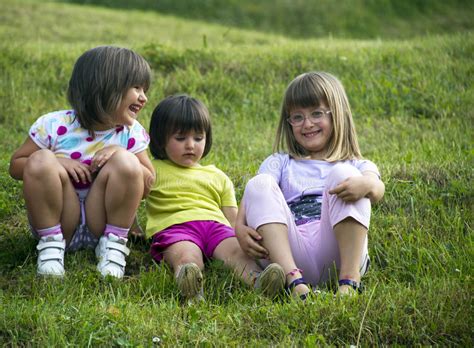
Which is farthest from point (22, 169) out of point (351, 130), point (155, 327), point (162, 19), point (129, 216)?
point (162, 19)

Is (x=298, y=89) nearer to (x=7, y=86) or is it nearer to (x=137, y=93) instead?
(x=137, y=93)

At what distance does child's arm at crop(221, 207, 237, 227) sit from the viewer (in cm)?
399

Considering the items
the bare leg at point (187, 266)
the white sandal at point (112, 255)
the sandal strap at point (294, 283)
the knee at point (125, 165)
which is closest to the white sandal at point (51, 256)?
the white sandal at point (112, 255)

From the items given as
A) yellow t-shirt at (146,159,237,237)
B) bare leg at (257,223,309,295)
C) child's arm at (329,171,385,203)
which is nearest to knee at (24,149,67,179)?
yellow t-shirt at (146,159,237,237)

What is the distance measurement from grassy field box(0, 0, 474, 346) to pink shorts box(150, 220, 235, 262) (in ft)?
0.41

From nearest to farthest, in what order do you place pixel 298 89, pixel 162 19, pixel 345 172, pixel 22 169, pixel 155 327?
pixel 155 327 < pixel 345 172 < pixel 22 169 < pixel 298 89 < pixel 162 19

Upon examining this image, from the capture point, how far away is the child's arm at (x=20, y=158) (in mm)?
3570

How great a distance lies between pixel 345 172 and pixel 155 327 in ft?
3.86

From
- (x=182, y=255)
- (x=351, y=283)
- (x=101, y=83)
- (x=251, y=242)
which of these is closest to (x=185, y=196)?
(x=182, y=255)

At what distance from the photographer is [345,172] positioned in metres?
3.30

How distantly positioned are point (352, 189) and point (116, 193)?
1.19 m

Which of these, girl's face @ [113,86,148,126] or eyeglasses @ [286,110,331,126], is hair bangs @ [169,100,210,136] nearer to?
girl's face @ [113,86,148,126]

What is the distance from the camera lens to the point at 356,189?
325 cm

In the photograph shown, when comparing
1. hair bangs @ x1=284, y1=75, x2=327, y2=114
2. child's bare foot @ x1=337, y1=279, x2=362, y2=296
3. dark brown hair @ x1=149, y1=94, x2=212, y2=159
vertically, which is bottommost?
child's bare foot @ x1=337, y1=279, x2=362, y2=296
